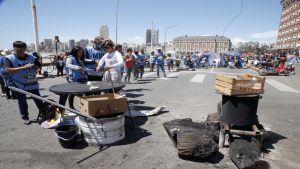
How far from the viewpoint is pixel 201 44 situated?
169750mm

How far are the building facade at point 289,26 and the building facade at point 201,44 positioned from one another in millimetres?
50201

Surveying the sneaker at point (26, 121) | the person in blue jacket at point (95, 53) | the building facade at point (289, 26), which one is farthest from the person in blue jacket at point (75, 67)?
the building facade at point (289, 26)

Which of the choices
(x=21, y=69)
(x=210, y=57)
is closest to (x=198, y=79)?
(x=21, y=69)

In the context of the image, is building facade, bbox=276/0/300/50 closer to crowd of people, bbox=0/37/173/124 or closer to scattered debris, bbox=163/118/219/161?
crowd of people, bbox=0/37/173/124

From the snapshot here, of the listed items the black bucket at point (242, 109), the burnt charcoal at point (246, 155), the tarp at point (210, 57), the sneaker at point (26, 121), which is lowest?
the sneaker at point (26, 121)

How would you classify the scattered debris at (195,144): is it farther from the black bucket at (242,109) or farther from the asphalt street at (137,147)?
the black bucket at (242,109)

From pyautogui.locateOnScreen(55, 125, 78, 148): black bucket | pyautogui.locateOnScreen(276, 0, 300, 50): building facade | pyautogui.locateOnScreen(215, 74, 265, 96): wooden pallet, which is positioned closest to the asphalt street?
pyautogui.locateOnScreen(55, 125, 78, 148): black bucket

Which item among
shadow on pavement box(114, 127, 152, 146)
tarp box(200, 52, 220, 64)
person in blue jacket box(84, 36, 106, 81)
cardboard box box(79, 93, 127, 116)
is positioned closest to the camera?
cardboard box box(79, 93, 127, 116)

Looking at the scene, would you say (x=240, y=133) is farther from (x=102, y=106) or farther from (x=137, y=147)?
(x=102, y=106)

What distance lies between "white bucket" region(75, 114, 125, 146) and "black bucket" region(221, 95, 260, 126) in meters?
2.04

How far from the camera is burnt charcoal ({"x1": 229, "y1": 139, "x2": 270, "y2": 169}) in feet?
11.9

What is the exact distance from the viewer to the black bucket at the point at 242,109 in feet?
14.5

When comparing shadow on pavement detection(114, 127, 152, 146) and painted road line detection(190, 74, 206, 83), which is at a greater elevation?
painted road line detection(190, 74, 206, 83)

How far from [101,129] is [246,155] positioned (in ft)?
8.07
